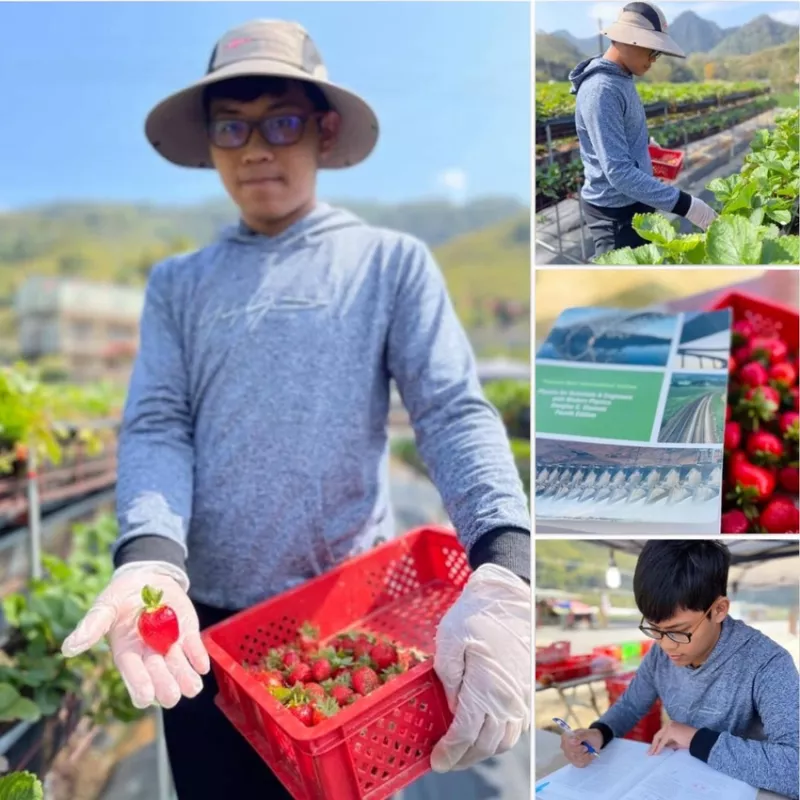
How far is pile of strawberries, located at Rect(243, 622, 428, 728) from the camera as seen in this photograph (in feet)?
3.31

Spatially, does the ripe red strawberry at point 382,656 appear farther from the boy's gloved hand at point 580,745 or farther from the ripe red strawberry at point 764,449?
the ripe red strawberry at point 764,449

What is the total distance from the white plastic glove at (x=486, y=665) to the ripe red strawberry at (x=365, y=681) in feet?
0.40

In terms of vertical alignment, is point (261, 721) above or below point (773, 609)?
below

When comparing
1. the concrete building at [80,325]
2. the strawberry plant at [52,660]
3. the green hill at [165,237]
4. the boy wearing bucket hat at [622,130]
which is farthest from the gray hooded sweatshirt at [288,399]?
Answer: the concrete building at [80,325]

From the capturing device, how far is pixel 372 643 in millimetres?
1168

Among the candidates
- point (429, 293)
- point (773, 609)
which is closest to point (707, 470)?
point (773, 609)

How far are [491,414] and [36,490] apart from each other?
1404 mm

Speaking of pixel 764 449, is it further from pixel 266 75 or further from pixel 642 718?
pixel 266 75

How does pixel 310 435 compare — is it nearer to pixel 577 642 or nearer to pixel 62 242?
pixel 577 642

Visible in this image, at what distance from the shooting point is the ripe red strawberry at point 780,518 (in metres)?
1.03

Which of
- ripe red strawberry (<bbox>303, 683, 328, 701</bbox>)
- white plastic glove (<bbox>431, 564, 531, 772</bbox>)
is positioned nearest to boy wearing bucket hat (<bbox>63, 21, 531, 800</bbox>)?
white plastic glove (<bbox>431, 564, 531, 772</bbox>)

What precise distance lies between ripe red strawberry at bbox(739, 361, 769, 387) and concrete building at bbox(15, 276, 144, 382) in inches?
153

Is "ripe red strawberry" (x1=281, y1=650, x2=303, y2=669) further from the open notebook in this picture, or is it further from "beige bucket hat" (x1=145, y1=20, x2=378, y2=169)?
"beige bucket hat" (x1=145, y1=20, x2=378, y2=169)

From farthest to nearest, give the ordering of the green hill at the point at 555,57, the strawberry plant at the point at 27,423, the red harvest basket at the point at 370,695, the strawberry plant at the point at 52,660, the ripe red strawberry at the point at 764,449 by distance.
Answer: the strawberry plant at the point at 27,423, the strawberry plant at the point at 52,660, the ripe red strawberry at the point at 764,449, the green hill at the point at 555,57, the red harvest basket at the point at 370,695
